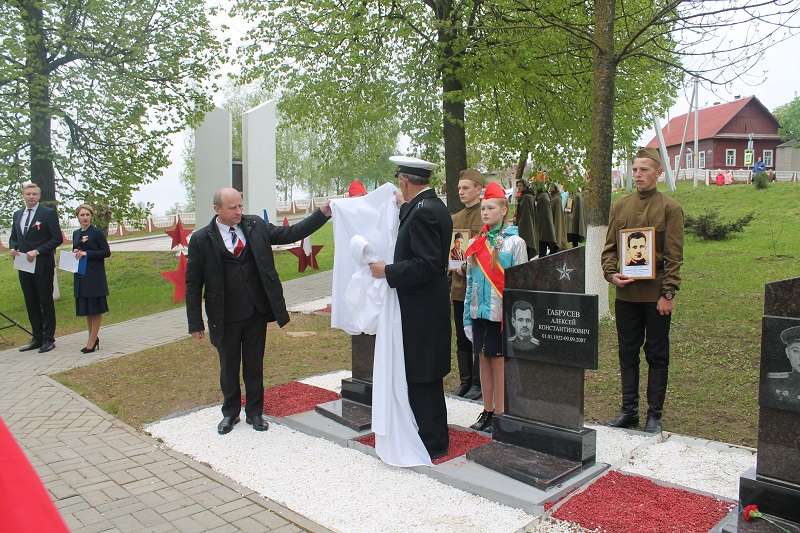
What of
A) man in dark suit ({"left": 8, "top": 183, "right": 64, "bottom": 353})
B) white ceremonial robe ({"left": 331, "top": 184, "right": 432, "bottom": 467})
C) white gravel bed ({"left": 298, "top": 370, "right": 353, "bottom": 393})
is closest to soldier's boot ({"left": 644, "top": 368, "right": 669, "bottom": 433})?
white ceremonial robe ({"left": 331, "top": 184, "right": 432, "bottom": 467})

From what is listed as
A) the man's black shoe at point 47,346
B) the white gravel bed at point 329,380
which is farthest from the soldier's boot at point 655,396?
the man's black shoe at point 47,346

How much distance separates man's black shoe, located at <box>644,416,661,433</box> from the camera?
5.32 meters

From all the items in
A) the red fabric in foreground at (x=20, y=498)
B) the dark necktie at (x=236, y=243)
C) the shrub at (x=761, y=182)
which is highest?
the shrub at (x=761, y=182)

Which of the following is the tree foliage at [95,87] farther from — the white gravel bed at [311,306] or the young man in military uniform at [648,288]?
the young man in military uniform at [648,288]

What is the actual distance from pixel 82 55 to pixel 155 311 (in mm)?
5416

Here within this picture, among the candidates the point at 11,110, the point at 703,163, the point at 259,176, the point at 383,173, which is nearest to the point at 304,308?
the point at 259,176

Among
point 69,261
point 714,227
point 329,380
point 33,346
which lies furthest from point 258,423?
point 714,227

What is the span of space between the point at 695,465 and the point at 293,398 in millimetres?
3778

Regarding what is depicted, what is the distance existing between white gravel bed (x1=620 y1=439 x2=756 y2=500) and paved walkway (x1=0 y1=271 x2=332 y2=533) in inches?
93.6

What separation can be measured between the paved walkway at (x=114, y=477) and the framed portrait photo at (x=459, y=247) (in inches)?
120

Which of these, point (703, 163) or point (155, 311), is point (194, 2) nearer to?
point (155, 311)

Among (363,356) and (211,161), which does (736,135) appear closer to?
(211,161)

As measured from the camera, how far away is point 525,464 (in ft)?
14.8

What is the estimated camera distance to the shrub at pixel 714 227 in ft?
59.7
